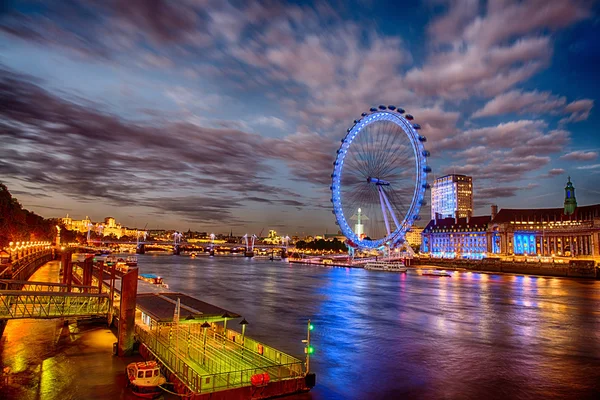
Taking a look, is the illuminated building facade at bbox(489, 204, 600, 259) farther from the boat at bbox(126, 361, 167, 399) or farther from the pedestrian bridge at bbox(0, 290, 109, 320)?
the boat at bbox(126, 361, 167, 399)

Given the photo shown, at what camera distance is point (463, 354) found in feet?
104

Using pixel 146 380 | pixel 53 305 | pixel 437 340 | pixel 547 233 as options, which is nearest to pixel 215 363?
pixel 146 380

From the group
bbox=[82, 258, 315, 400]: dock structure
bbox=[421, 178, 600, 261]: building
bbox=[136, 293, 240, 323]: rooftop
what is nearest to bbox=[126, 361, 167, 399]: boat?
bbox=[82, 258, 315, 400]: dock structure

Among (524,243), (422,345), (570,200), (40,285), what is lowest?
(422,345)

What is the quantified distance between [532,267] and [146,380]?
122977mm

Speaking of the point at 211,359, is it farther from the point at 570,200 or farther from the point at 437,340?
the point at 570,200

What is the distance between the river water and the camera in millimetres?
24719

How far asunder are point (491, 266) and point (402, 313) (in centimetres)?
9582

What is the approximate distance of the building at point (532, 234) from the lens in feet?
458

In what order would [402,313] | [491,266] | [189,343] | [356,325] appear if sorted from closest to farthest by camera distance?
[189,343] < [356,325] < [402,313] < [491,266]

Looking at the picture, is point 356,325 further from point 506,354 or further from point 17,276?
point 17,276

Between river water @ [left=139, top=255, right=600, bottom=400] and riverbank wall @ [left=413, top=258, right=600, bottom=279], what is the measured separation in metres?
47.6

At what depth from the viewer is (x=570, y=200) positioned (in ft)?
534

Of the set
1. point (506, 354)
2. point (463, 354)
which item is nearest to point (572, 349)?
point (506, 354)
